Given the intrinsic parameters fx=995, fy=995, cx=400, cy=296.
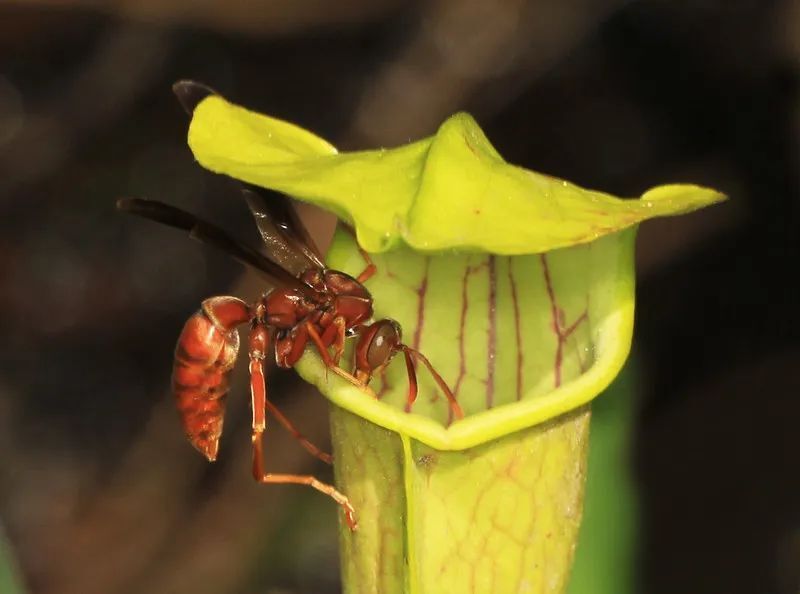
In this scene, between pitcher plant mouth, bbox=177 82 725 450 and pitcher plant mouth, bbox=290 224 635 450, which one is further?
pitcher plant mouth, bbox=290 224 635 450

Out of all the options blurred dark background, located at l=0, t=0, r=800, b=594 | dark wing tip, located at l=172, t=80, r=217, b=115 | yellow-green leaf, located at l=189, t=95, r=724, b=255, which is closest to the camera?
yellow-green leaf, located at l=189, t=95, r=724, b=255

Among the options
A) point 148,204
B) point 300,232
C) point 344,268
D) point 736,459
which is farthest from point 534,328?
point 736,459

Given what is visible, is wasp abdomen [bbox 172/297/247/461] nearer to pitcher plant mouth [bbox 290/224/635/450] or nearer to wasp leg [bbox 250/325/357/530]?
wasp leg [bbox 250/325/357/530]

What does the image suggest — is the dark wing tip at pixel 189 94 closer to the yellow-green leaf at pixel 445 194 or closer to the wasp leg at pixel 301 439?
the yellow-green leaf at pixel 445 194

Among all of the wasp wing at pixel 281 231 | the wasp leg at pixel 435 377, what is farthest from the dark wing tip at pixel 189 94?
the wasp leg at pixel 435 377

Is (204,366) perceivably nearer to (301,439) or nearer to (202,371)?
(202,371)

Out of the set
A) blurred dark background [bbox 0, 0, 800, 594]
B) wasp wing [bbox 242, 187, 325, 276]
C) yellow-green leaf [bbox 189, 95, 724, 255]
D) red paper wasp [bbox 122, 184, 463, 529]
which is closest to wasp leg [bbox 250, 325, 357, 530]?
red paper wasp [bbox 122, 184, 463, 529]

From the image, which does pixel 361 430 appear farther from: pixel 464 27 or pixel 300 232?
pixel 464 27
